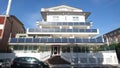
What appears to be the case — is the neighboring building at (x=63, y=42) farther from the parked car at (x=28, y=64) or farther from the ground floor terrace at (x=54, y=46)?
the parked car at (x=28, y=64)

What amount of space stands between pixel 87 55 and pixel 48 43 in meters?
8.86

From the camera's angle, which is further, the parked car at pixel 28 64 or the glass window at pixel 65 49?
the glass window at pixel 65 49

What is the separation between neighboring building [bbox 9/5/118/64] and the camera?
33531mm

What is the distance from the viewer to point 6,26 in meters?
39.2

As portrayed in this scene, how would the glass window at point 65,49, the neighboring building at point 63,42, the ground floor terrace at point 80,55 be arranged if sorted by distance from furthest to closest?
the glass window at point 65,49 → the neighboring building at point 63,42 → the ground floor terrace at point 80,55

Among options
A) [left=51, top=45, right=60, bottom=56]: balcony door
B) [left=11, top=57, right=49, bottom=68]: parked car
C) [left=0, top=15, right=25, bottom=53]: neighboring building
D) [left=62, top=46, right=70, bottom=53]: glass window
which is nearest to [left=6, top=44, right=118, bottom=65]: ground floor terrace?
[left=62, top=46, right=70, bottom=53]: glass window

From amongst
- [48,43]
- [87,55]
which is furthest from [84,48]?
[48,43]

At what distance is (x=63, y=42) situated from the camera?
124ft

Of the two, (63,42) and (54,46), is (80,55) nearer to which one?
(63,42)

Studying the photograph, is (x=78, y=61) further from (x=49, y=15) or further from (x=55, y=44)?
(x=49, y=15)

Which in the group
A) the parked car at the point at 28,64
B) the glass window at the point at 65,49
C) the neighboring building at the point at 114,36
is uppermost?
the neighboring building at the point at 114,36

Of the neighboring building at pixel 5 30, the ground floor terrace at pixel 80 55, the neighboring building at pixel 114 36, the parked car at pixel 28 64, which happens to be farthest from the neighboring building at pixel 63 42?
the neighboring building at pixel 114 36

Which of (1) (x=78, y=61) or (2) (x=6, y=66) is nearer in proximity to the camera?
(2) (x=6, y=66)

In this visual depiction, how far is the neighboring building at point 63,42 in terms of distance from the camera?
3353 centimetres
